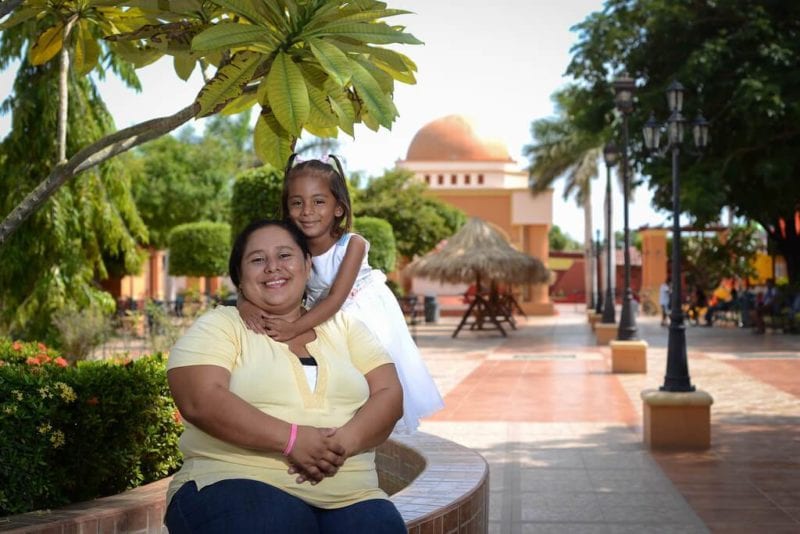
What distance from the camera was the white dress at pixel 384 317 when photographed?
3.95 meters

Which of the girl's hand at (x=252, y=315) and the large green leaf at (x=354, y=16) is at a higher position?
the large green leaf at (x=354, y=16)

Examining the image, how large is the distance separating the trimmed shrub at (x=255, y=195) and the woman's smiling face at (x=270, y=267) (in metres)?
16.6

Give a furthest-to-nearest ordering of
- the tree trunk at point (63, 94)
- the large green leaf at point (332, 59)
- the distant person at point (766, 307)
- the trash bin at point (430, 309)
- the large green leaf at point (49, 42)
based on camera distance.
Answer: the trash bin at point (430, 309) → the distant person at point (766, 307) → the large green leaf at point (49, 42) → the tree trunk at point (63, 94) → the large green leaf at point (332, 59)

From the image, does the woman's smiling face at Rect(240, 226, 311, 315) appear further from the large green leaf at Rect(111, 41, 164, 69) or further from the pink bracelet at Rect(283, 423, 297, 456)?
the large green leaf at Rect(111, 41, 164, 69)

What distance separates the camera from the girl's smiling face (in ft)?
12.5

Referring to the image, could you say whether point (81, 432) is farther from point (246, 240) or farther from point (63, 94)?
point (246, 240)

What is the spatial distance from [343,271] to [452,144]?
164 ft

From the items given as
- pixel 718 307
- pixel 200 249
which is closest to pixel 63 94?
pixel 200 249

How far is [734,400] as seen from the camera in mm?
12242

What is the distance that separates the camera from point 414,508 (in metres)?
3.77

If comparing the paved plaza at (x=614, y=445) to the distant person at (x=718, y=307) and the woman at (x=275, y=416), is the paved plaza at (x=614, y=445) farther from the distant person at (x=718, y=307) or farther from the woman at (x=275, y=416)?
the distant person at (x=718, y=307)

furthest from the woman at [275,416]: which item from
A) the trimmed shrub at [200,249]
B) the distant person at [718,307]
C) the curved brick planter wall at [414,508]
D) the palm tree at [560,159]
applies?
the palm tree at [560,159]

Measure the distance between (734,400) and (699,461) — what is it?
4328 millimetres

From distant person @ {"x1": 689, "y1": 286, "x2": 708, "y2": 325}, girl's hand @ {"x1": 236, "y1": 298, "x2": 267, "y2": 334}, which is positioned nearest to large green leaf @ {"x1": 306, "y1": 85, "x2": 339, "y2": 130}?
girl's hand @ {"x1": 236, "y1": 298, "x2": 267, "y2": 334}
